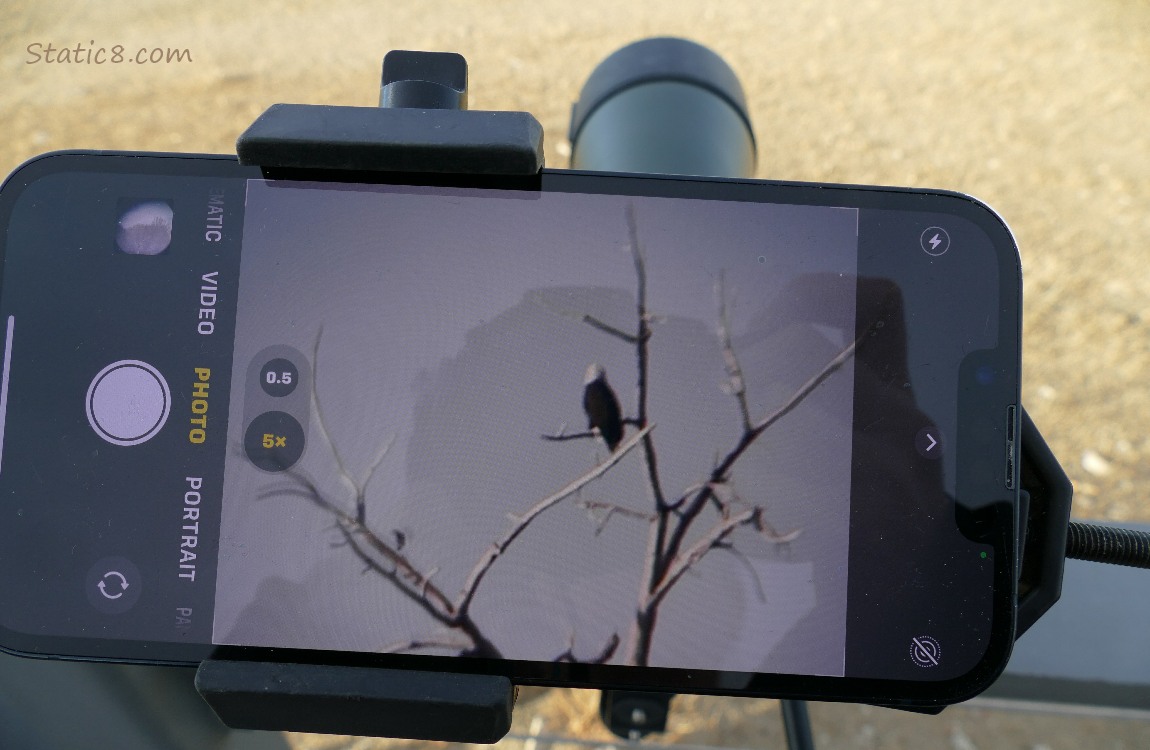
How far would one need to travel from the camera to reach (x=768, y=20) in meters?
1.54


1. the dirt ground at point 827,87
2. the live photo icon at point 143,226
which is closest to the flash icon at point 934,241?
the live photo icon at point 143,226

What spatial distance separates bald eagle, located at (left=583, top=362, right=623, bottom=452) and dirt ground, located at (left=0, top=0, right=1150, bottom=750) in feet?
2.88

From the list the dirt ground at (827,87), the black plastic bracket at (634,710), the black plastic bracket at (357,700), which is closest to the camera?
the black plastic bracket at (357,700)

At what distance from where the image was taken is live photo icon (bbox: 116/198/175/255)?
0.66 m

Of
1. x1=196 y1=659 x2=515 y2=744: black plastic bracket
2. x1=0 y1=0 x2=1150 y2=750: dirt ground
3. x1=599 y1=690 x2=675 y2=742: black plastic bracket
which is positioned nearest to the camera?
x1=196 y1=659 x2=515 y2=744: black plastic bracket

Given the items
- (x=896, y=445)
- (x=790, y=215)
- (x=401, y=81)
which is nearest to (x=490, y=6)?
(x=401, y=81)

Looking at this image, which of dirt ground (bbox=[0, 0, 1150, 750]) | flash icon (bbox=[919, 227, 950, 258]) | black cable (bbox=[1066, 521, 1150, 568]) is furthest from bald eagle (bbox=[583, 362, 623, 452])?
dirt ground (bbox=[0, 0, 1150, 750])

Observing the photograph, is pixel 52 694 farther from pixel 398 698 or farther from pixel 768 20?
pixel 768 20

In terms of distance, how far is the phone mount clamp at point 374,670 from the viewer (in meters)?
0.62

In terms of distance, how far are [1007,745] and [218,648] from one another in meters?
1.05

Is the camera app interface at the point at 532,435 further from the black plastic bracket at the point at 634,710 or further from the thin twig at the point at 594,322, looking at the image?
the black plastic bracket at the point at 634,710

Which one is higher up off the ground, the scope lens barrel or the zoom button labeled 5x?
the scope lens barrel

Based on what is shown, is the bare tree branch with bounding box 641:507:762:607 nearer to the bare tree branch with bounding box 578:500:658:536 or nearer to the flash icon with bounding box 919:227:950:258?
the bare tree branch with bounding box 578:500:658:536

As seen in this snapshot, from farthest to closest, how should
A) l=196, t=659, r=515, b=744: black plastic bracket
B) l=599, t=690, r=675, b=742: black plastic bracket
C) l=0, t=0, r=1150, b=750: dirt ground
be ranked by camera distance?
l=0, t=0, r=1150, b=750: dirt ground → l=599, t=690, r=675, b=742: black plastic bracket → l=196, t=659, r=515, b=744: black plastic bracket
